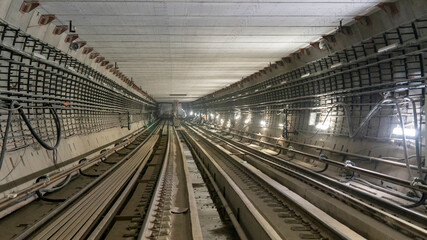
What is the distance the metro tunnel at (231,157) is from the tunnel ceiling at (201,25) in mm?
56

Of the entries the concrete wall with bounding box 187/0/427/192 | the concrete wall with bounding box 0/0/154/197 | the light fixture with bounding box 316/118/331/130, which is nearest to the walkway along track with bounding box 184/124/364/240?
the concrete wall with bounding box 187/0/427/192

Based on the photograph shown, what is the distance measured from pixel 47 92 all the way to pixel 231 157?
721 centimetres

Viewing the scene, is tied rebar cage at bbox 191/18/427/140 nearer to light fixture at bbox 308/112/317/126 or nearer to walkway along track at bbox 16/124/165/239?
light fixture at bbox 308/112/317/126

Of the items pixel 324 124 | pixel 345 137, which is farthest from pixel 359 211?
pixel 324 124

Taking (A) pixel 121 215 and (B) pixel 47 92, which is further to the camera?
(B) pixel 47 92

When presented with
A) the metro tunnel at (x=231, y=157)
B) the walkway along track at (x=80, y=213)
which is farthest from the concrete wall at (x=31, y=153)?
the walkway along track at (x=80, y=213)

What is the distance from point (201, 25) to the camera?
26.2ft

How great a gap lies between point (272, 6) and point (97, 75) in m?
9.15

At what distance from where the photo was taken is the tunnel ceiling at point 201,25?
6.58 metres

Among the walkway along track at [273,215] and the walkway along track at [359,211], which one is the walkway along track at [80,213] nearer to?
the walkway along track at [273,215]

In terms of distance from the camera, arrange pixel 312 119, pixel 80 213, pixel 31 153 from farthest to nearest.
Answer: pixel 312 119 → pixel 31 153 → pixel 80 213

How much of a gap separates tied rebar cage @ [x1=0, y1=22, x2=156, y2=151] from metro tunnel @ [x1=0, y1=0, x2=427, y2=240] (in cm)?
7

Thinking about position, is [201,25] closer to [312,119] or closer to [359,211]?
[359,211]

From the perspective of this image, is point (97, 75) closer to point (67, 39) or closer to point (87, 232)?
point (67, 39)
